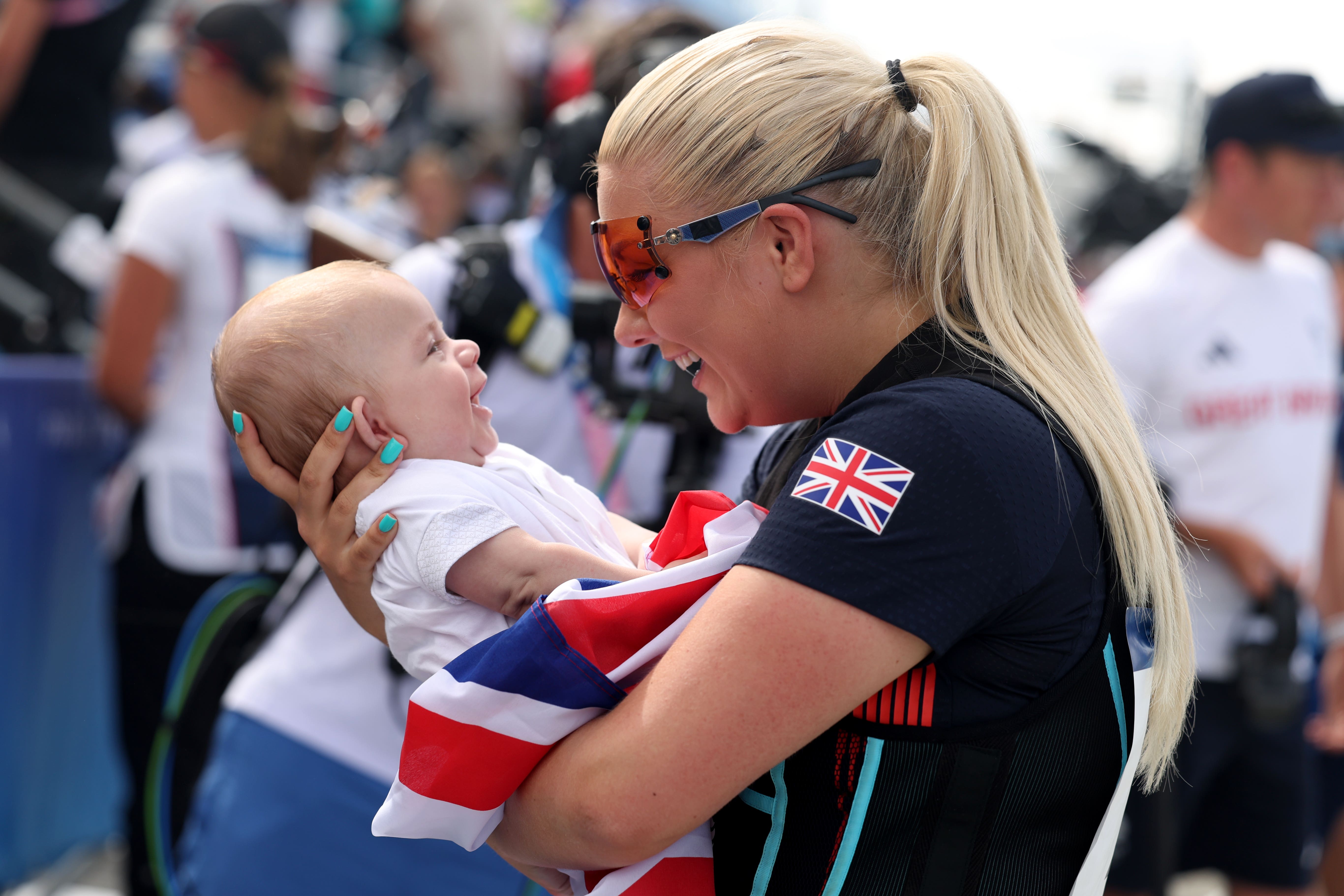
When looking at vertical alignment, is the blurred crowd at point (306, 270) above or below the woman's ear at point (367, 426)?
below

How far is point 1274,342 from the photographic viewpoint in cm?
374

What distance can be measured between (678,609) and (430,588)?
344mm

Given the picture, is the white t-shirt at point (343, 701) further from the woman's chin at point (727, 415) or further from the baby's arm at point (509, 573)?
the woman's chin at point (727, 415)

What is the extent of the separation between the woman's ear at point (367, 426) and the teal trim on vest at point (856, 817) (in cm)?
75

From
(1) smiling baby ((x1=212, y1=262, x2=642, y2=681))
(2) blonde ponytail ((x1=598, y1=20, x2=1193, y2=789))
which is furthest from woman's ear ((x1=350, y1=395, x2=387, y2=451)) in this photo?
(2) blonde ponytail ((x1=598, y1=20, x2=1193, y2=789))

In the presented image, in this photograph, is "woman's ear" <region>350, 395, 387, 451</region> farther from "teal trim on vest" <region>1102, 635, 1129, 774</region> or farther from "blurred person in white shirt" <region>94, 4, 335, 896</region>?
"blurred person in white shirt" <region>94, 4, 335, 896</region>

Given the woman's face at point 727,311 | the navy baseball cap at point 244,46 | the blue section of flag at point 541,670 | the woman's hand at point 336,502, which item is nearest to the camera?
the blue section of flag at point 541,670

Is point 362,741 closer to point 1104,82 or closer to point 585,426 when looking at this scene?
point 585,426

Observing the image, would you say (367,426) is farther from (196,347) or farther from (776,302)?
(196,347)

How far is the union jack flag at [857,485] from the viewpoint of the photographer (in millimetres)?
1241

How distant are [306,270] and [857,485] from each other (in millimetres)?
2294

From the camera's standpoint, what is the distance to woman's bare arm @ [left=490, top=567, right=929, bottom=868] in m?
1.23

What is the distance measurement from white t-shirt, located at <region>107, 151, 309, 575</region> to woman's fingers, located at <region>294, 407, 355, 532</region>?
202 cm

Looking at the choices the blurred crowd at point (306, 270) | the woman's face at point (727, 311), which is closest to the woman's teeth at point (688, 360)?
the woman's face at point (727, 311)
